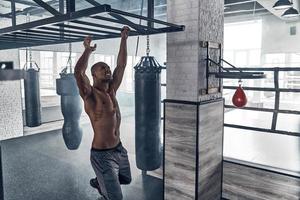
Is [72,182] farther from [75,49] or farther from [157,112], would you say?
[75,49]

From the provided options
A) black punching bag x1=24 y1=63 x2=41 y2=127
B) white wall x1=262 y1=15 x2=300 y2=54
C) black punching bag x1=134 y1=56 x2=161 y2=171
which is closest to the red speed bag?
black punching bag x1=134 y1=56 x2=161 y2=171

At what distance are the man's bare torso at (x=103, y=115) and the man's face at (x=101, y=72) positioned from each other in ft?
0.38

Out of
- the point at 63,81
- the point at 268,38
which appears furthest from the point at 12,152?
the point at 268,38

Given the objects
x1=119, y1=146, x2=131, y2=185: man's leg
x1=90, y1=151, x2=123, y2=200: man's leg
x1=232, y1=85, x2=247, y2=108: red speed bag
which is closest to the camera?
x1=90, y1=151, x2=123, y2=200: man's leg

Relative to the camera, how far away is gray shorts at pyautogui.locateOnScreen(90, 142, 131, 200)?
2.31m

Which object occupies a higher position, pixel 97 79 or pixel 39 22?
pixel 39 22

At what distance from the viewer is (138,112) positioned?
335 cm

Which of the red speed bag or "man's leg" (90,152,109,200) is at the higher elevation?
the red speed bag

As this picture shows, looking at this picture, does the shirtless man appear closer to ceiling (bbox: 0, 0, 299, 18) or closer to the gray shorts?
the gray shorts

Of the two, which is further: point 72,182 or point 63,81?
point 63,81

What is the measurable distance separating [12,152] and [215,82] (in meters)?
4.87

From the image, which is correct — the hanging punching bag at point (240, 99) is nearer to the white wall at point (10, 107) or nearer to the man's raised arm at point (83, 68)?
the man's raised arm at point (83, 68)

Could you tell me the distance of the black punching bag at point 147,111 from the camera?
10.8ft

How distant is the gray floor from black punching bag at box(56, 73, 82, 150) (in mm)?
583
